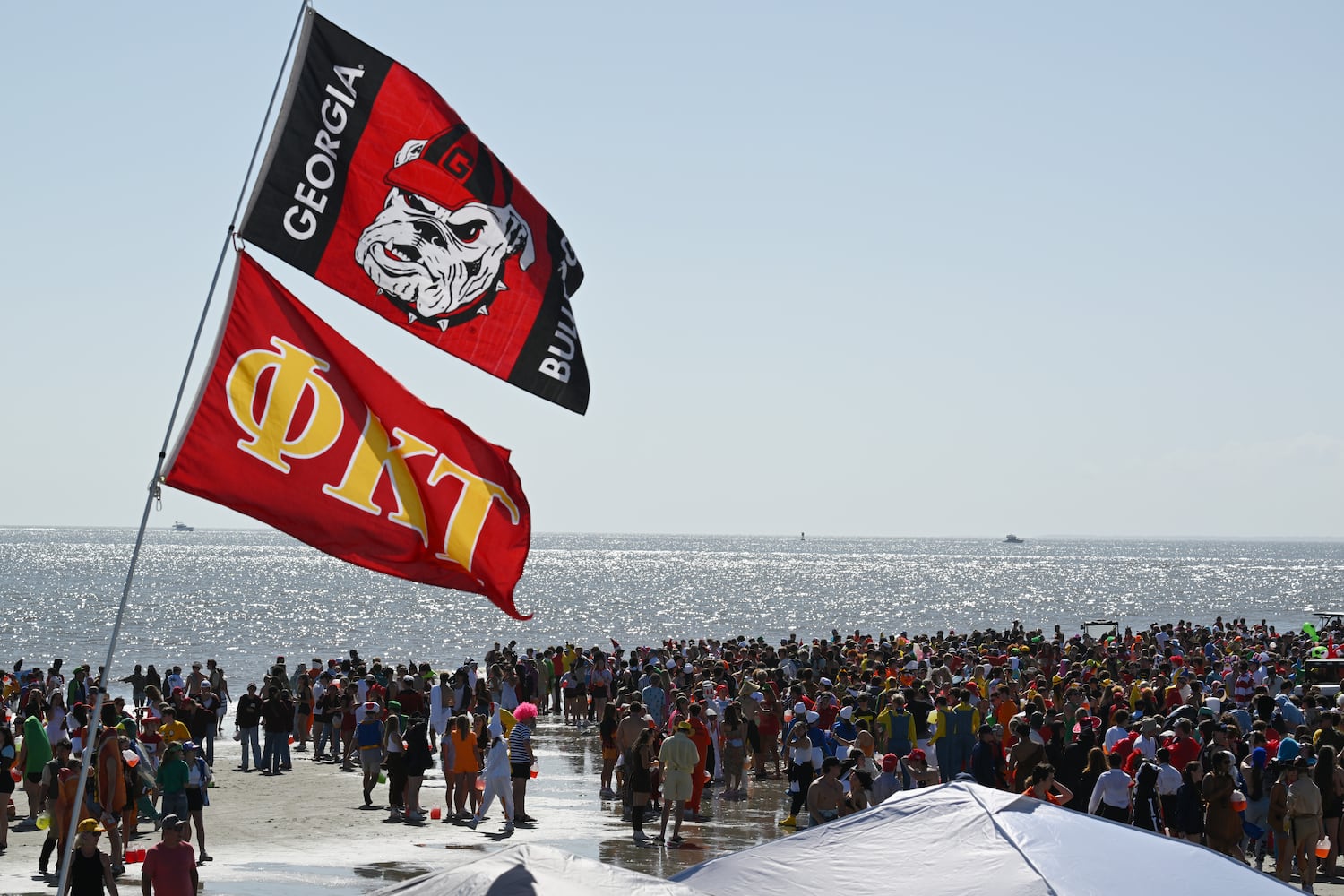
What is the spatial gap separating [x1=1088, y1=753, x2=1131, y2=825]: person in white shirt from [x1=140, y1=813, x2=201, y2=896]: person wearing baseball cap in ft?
27.5

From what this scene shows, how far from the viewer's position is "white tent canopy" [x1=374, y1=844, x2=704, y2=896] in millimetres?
6176

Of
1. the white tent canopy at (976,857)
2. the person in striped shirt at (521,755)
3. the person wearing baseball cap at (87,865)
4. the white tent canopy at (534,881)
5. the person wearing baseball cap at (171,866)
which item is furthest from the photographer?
the person in striped shirt at (521,755)

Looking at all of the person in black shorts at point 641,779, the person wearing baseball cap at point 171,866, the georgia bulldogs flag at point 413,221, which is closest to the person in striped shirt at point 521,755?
the person in black shorts at point 641,779

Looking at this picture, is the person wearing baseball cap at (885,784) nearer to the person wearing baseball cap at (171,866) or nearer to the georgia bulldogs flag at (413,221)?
the person wearing baseball cap at (171,866)

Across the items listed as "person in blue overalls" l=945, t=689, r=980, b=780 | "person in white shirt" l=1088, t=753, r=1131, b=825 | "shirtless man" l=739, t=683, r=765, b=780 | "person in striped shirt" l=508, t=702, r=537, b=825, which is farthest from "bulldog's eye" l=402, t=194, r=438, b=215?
"shirtless man" l=739, t=683, r=765, b=780

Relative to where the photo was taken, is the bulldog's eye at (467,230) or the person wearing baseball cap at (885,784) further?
the person wearing baseball cap at (885,784)

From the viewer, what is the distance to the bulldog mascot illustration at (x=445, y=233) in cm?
827

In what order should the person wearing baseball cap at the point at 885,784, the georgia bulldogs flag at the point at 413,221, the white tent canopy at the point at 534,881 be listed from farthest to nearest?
the person wearing baseball cap at the point at 885,784
the georgia bulldogs flag at the point at 413,221
the white tent canopy at the point at 534,881

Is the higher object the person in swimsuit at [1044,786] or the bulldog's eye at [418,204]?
the bulldog's eye at [418,204]

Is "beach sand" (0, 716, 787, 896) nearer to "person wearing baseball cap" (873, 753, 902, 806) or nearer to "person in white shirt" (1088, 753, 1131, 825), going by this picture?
"person wearing baseball cap" (873, 753, 902, 806)

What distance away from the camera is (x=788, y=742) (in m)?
19.2

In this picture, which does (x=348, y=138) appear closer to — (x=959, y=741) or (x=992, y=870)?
(x=992, y=870)

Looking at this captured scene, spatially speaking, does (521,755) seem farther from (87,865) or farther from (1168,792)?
(1168,792)

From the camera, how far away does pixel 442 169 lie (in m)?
8.43
